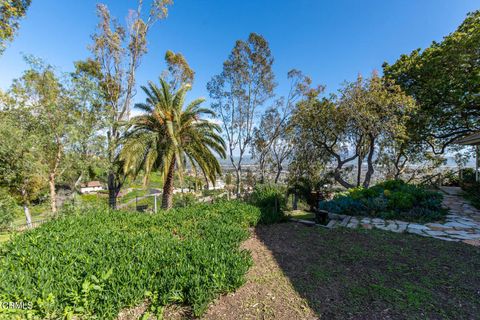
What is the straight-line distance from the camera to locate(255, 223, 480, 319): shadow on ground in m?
2.11

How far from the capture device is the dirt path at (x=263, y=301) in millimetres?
2066

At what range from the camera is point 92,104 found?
7871mm

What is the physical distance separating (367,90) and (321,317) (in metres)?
8.42

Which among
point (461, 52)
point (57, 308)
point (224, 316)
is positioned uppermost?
point (461, 52)

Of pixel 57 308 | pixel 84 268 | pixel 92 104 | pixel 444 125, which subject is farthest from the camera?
pixel 444 125

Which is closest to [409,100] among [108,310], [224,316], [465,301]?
[465,301]

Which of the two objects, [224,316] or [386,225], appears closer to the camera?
[224,316]

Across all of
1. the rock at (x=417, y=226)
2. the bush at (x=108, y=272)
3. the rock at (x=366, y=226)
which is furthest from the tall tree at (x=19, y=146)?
the rock at (x=417, y=226)

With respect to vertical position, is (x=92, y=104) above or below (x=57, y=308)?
above

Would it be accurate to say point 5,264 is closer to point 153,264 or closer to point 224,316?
point 153,264

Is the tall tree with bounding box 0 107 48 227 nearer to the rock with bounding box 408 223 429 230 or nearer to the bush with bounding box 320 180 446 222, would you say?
the bush with bounding box 320 180 446 222

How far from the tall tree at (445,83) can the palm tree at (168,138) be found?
30.7ft

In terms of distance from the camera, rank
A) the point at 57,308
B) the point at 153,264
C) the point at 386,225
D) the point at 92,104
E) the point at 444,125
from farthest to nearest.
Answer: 1. the point at 444,125
2. the point at 92,104
3. the point at 386,225
4. the point at 153,264
5. the point at 57,308

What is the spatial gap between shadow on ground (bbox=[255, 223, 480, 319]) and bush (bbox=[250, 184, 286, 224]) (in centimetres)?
107
